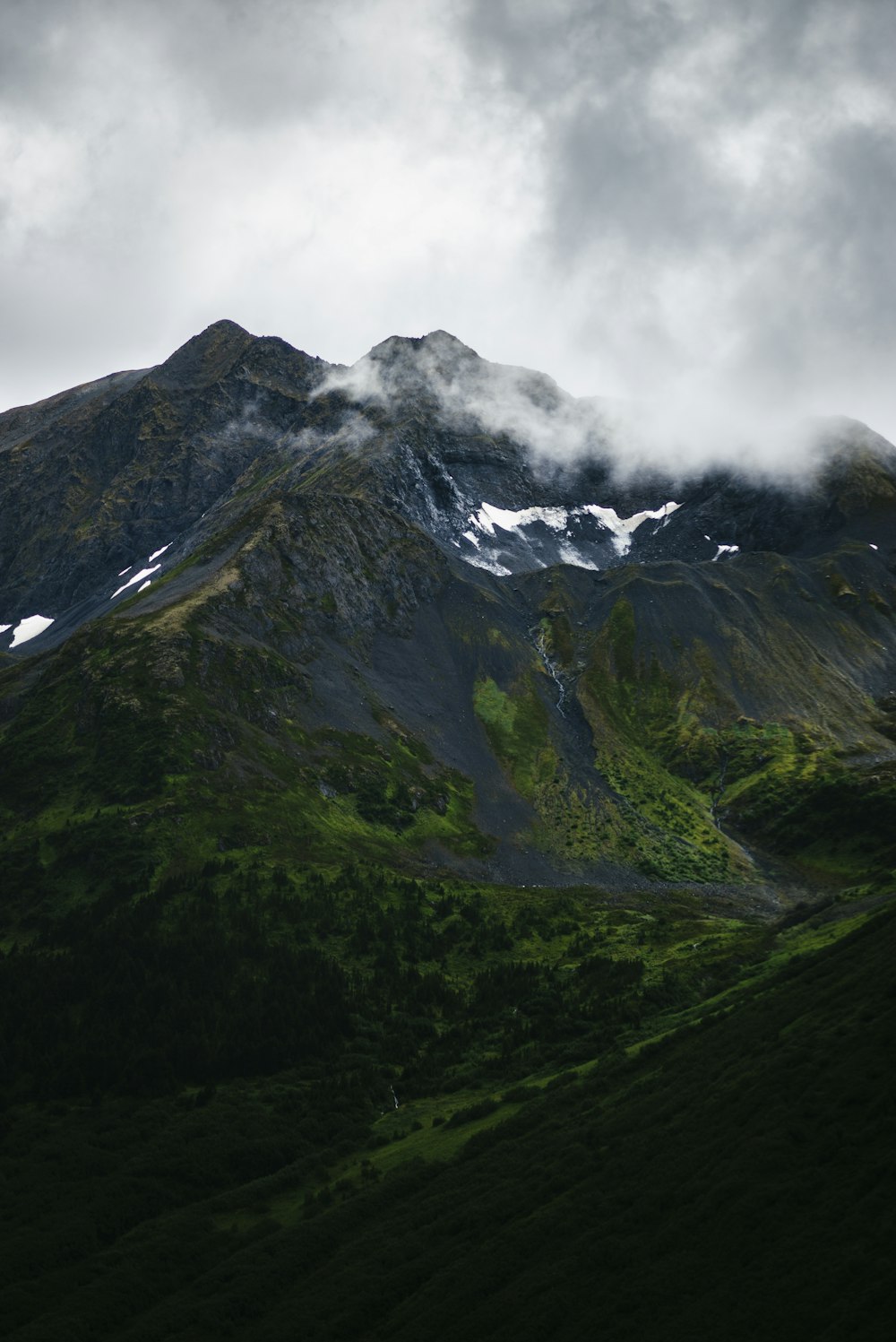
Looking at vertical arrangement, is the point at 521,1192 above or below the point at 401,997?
below

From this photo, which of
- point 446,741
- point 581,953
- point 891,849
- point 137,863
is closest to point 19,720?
point 137,863

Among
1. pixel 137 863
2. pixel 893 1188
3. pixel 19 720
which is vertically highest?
pixel 19 720

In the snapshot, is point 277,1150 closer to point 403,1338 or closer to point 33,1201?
point 33,1201

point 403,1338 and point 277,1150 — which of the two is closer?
point 403,1338

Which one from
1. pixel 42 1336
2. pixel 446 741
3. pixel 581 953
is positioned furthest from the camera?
pixel 446 741

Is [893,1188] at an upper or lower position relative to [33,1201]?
lower

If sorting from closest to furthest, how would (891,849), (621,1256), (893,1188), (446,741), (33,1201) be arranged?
(893,1188) < (621,1256) < (33,1201) < (891,849) < (446,741)

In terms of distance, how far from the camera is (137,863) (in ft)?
390

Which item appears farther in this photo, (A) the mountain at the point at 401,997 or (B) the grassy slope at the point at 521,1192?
(A) the mountain at the point at 401,997

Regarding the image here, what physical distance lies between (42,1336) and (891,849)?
141 meters

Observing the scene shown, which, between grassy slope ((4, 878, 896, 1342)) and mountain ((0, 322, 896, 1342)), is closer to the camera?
grassy slope ((4, 878, 896, 1342))

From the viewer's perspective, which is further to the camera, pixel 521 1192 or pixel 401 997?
pixel 401 997

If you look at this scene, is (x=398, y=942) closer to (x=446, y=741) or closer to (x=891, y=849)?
(x=446, y=741)

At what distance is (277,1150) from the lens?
72688mm
